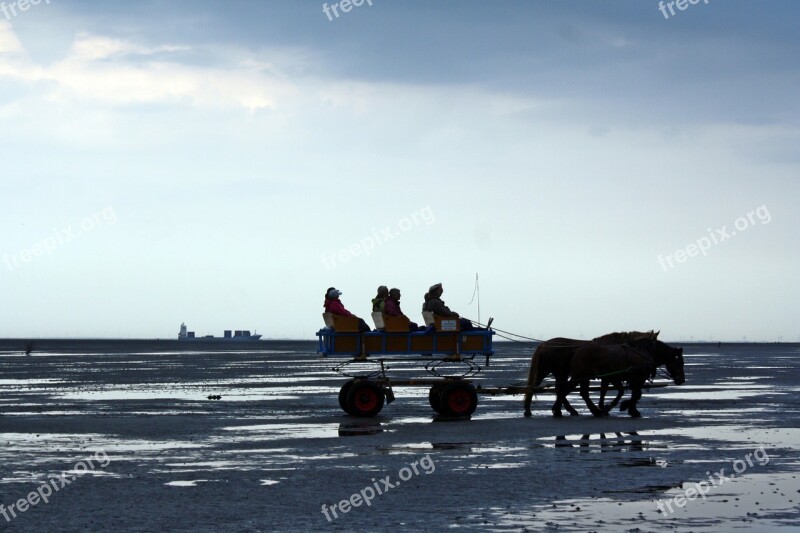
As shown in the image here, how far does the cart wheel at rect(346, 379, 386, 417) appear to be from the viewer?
26.7 m

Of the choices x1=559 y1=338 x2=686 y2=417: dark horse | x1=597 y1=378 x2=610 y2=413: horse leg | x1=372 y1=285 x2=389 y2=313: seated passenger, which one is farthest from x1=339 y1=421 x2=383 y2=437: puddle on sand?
x1=597 y1=378 x2=610 y2=413: horse leg

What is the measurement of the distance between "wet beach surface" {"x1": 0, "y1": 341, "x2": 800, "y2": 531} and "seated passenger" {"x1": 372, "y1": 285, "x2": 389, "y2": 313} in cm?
249

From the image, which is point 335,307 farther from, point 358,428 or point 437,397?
point 358,428

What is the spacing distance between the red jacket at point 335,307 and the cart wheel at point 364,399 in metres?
1.58

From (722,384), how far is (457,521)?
33.2 metres

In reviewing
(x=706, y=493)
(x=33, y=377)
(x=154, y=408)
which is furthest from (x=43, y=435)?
(x=33, y=377)

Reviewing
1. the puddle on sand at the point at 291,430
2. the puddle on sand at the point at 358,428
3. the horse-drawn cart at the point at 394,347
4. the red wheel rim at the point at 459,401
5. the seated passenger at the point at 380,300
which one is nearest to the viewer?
the puddle on sand at the point at 291,430

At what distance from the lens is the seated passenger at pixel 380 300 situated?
27078mm

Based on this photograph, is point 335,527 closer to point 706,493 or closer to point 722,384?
point 706,493

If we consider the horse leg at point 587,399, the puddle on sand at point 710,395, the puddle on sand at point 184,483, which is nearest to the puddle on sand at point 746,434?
the horse leg at point 587,399

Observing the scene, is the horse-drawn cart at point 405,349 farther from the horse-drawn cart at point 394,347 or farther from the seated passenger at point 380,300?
the seated passenger at point 380,300

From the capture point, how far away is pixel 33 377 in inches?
2032

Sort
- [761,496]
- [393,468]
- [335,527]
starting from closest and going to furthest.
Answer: [335,527] → [761,496] → [393,468]

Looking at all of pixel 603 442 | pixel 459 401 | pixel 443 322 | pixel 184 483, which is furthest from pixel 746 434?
pixel 184 483
